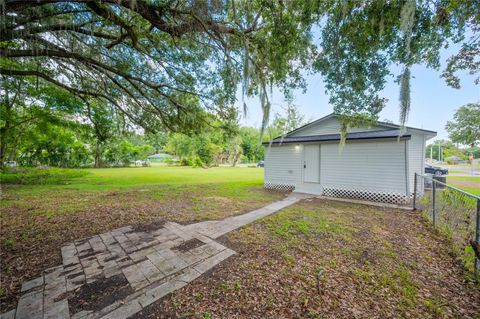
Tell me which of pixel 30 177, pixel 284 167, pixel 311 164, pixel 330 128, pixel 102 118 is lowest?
pixel 30 177

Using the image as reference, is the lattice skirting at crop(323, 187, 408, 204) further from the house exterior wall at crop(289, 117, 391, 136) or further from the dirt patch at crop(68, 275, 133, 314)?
the dirt patch at crop(68, 275, 133, 314)

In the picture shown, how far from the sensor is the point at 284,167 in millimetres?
9406

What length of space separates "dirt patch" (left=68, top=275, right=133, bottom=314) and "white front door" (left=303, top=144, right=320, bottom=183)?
25.9 feet

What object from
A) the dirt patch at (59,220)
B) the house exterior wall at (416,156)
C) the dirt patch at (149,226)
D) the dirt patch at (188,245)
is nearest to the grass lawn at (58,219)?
the dirt patch at (59,220)

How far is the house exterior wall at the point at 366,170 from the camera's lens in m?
6.59

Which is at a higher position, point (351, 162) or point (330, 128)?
point (330, 128)

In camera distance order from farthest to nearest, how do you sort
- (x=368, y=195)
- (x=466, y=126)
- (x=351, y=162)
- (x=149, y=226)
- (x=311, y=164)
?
(x=466, y=126), (x=311, y=164), (x=351, y=162), (x=368, y=195), (x=149, y=226)

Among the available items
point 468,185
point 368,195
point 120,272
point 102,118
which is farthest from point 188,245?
point 468,185

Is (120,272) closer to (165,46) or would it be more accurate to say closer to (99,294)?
(99,294)

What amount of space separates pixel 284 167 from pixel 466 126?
27764mm

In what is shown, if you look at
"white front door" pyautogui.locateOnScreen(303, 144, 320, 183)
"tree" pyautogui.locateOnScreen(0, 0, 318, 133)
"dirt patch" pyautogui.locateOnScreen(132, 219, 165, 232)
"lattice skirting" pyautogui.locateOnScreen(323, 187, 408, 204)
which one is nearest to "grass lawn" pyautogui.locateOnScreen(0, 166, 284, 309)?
"dirt patch" pyautogui.locateOnScreen(132, 219, 165, 232)

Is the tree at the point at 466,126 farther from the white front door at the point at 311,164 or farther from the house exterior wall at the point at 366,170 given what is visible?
the white front door at the point at 311,164

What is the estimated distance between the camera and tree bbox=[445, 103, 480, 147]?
19673 mm

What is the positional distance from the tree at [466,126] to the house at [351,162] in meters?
20.4
